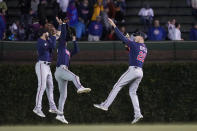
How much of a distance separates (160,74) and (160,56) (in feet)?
2.40

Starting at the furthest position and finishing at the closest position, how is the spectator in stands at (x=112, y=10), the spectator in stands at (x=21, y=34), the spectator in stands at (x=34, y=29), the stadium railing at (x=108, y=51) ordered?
1. the spectator in stands at (x=112, y=10)
2. the spectator in stands at (x=21, y=34)
3. the spectator in stands at (x=34, y=29)
4. the stadium railing at (x=108, y=51)

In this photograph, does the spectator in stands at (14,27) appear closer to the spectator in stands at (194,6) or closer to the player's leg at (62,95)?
the player's leg at (62,95)

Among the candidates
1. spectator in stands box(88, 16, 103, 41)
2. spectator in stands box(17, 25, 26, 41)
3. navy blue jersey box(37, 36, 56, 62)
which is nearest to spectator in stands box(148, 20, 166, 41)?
spectator in stands box(88, 16, 103, 41)

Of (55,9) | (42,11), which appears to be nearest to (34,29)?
(42,11)

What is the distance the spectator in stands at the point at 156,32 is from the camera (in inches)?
1029

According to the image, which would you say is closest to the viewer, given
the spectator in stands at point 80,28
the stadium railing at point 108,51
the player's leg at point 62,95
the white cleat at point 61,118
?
the player's leg at point 62,95

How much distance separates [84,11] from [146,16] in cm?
228

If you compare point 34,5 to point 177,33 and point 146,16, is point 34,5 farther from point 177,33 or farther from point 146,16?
point 177,33

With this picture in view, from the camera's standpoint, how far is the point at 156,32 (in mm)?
26188

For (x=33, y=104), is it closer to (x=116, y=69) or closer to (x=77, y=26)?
(x=116, y=69)

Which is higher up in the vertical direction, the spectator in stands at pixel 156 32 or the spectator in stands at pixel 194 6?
the spectator in stands at pixel 194 6

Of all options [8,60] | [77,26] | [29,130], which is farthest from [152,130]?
[77,26]

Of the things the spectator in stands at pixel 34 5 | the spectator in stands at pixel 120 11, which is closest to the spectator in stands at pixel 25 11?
the spectator in stands at pixel 34 5

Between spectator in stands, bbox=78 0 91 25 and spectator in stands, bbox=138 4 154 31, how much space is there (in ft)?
6.27
